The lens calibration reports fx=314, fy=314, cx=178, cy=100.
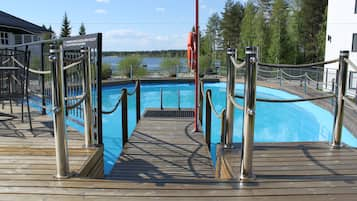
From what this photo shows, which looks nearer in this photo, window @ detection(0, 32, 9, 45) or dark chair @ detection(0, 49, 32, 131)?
dark chair @ detection(0, 49, 32, 131)

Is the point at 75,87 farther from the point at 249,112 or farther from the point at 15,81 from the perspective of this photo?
the point at 249,112

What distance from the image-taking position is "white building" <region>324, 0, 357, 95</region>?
12398 mm

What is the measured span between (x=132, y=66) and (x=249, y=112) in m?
15.7

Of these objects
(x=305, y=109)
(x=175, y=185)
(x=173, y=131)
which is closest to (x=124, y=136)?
(x=173, y=131)

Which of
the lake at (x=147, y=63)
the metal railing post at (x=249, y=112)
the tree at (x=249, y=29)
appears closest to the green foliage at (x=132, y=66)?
the lake at (x=147, y=63)

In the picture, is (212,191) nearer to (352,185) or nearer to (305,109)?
(352,185)

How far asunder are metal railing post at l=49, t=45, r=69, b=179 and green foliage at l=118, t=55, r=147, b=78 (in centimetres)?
1511

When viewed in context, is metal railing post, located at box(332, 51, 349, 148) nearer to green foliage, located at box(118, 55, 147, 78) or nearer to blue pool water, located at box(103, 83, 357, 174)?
blue pool water, located at box(103, 83, 357, 174)

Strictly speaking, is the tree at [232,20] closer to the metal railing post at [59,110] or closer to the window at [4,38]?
the window at [4,38]

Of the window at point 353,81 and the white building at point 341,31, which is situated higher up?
the white building at point 341,31

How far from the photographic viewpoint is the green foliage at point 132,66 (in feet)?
57.6

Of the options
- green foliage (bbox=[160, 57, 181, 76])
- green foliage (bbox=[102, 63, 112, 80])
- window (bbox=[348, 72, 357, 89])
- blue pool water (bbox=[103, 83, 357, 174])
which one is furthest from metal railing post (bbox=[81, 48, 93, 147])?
green foliage (bbox=[160, 57, 181, 76])

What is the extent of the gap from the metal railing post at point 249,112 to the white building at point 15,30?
14.3m

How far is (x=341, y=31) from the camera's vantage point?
1359 cm
